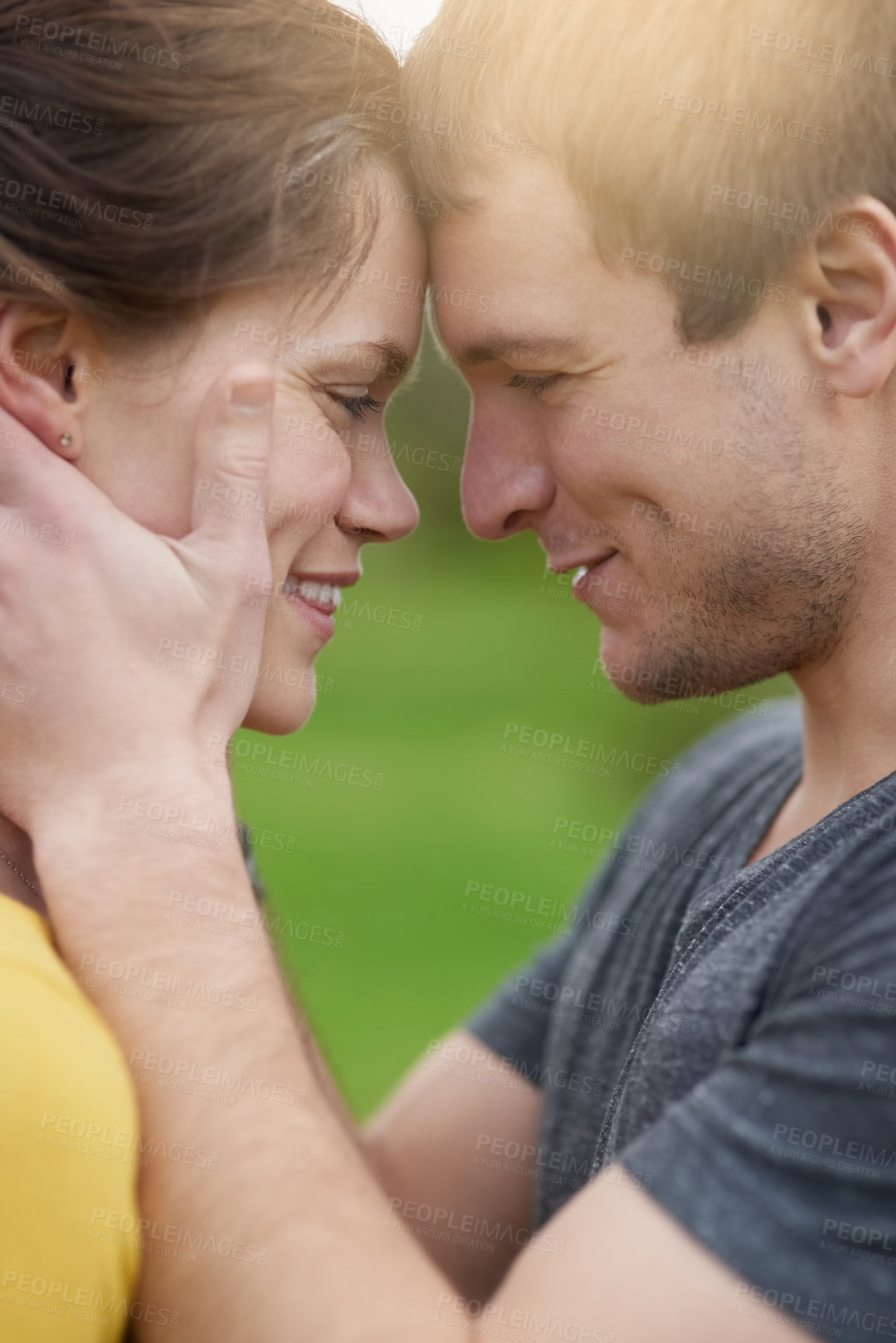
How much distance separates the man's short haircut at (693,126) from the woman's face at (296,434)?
0.25 metres

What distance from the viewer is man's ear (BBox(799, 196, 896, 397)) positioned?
185 cm

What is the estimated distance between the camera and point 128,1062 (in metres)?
1.45

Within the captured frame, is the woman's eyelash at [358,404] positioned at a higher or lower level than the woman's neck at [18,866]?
higher

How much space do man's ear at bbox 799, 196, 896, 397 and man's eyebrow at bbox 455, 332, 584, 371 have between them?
37 cm

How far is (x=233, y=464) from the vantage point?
1807 mm

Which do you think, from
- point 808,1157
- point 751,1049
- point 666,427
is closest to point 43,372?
point 666,427

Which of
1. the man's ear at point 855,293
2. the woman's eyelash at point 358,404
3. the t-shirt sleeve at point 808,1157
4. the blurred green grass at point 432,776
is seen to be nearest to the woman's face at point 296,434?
the woman's eyelash at point 358,404

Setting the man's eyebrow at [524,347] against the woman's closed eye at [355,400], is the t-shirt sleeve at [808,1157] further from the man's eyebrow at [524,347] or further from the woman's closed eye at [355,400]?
the woman's closed eye at [355,400]

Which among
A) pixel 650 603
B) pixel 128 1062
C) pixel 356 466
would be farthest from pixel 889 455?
pixel 128 1062

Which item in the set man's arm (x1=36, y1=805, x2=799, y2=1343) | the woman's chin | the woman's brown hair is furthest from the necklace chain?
the woman's brown hair

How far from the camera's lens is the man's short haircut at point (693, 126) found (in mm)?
1891

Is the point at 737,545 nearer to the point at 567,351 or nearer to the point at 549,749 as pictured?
the point at 567,351

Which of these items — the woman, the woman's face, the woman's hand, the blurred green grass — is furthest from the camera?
the blurred green grass

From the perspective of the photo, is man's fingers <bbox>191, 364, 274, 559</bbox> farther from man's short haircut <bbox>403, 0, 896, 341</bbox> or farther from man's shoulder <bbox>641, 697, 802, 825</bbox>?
man's shoulder <bbox>641, 697, 802, 825</bbox>
